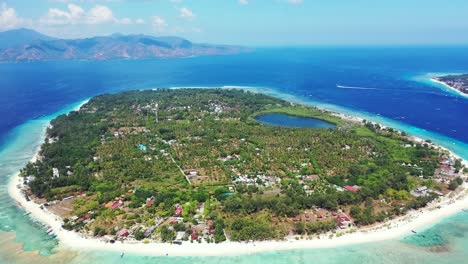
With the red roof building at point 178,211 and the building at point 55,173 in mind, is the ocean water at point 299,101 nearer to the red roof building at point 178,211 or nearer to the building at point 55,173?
the building at point 55,173

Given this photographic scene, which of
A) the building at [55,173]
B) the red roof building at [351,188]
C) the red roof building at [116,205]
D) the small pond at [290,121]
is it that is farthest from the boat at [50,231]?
the small pond at [290,121]

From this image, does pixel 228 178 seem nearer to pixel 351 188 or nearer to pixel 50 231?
pixel 351 188

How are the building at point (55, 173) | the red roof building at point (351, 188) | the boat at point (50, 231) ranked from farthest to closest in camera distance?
the building at point (55, 173)
the red roof building at point (351, 188)
the boat at point (50, 231)

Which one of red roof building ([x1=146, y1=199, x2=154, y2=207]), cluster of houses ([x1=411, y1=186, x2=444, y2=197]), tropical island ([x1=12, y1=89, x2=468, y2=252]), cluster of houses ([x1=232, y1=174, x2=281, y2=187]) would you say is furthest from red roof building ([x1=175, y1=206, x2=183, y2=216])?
cluster of houses ([x1=411, y1=186, x2=444, y2=197])

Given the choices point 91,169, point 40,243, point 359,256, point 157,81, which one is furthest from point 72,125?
point 157,81

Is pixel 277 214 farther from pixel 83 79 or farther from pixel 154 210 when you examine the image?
pixel 83 79

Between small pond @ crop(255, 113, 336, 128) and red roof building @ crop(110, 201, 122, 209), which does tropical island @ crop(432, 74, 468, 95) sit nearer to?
small pond @ crop(255, 113, 336, 128)
